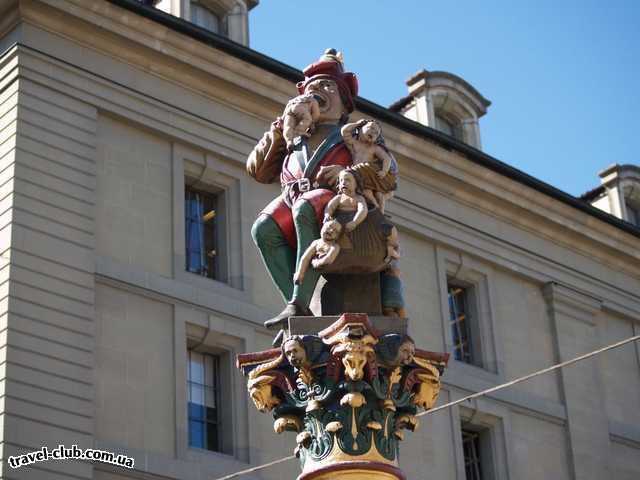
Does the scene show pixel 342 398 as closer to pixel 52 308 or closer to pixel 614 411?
pixel 52 308

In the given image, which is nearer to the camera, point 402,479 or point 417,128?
point 402,479

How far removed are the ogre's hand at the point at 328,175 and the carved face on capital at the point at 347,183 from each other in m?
0.14

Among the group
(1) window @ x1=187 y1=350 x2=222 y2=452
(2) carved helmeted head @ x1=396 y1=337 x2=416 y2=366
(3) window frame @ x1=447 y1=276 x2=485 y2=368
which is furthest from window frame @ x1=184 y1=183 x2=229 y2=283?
(2) carved helmeted head @ x1=396 y1=337 x2=416 y2=366

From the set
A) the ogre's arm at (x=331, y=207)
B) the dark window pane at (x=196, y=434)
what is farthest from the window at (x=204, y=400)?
the ogre's arm at (x=331, y=207)

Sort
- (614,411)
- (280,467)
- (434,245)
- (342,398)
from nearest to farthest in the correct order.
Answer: (342,398)
(280,467)
(434,245)
(614,411)

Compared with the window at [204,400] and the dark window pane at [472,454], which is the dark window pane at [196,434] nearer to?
the window at [204,400]

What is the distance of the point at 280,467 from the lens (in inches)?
1074

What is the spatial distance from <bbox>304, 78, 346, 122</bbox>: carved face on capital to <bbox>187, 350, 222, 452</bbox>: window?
1578cm

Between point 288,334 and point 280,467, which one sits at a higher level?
point 280,467

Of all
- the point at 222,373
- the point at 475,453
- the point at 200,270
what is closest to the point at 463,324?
the point at 475,453

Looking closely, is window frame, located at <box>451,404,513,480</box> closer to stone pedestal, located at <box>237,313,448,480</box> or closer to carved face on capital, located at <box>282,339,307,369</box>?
stone pedestal, located at <box>237,313,448,480</box>

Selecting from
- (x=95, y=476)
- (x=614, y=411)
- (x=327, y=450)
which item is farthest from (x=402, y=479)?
(x=614, y=411)

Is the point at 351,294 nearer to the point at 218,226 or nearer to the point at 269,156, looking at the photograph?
the point at 269,156

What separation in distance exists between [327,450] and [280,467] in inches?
696
